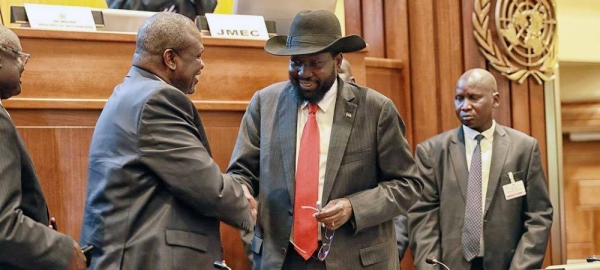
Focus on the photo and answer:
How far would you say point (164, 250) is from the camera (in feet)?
9.55

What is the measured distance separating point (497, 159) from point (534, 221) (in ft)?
1.13

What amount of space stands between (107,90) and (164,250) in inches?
52.0

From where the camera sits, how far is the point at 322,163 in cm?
340

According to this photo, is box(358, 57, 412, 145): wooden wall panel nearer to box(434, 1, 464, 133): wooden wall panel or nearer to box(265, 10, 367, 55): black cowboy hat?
box(434, 1, 464, 133): wooden wall panel

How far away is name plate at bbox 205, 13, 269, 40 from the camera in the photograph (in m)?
4.41

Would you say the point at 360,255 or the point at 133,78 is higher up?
the point at 133,78

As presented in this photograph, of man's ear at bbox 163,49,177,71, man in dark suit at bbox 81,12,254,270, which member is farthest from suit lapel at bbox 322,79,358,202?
man's ear at bbox 163,49,177,71

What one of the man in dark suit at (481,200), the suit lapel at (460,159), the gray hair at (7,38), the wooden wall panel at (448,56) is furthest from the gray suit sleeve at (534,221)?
the gray hair at (7,38)

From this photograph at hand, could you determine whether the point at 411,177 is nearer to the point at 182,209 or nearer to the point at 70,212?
the point at 182,209

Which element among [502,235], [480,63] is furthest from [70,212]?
[480,63]

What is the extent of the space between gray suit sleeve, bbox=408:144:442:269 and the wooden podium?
898 millimetres

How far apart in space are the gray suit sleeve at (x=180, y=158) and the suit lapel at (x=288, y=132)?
0.43 meters

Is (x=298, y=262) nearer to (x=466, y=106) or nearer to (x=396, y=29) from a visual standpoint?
(x=466, y=106)

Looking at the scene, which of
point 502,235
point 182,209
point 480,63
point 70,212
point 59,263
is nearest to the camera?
point 59,263
